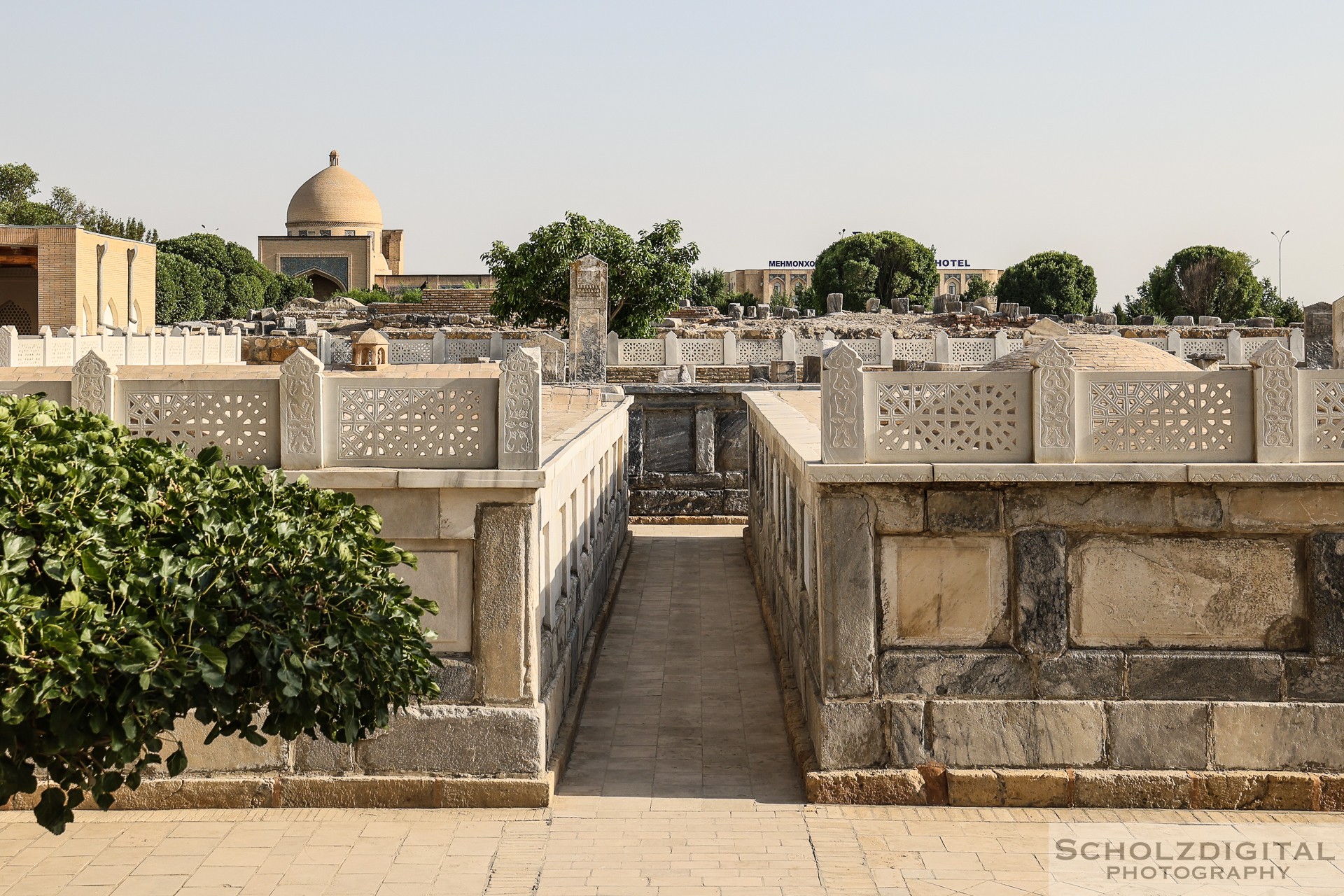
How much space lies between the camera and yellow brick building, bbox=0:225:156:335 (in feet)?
135

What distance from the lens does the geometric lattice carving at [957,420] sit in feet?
23.4

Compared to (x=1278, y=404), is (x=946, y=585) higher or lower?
lower

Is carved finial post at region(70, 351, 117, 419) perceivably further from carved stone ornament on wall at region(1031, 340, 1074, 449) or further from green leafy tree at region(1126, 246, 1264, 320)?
green leafy tree at region(1126, 246, 1264, 320)

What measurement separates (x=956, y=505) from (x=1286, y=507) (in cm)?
189

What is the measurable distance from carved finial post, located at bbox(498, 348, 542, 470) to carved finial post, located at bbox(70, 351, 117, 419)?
2.19 meters

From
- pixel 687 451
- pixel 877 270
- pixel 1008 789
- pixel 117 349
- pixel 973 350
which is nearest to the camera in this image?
pixel 1008 789

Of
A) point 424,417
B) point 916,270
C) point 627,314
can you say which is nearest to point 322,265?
point 916,270

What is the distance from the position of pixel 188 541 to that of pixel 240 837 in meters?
2.94

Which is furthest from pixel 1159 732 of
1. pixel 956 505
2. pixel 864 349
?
pixel 864 349

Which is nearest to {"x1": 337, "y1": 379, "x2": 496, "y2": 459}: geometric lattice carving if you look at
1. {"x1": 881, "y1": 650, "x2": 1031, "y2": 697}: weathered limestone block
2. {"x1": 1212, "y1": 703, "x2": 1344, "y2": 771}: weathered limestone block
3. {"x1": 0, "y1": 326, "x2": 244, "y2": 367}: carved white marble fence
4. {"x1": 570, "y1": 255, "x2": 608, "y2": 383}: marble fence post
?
{"x1": 881, "y1": 650, "x2": 1031, "y2": 697}: weathered limestone block

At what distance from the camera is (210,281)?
5691 cm

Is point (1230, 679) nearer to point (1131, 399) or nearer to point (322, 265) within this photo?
point (1131, 399)

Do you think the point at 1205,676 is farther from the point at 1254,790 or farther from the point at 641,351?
the point at 641,351

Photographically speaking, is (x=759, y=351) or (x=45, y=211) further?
(x=45, y=211)
